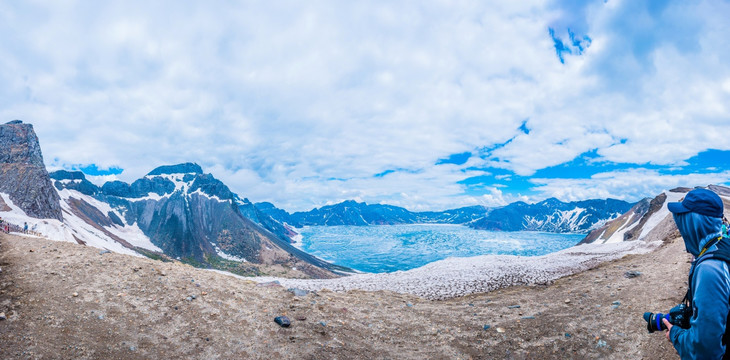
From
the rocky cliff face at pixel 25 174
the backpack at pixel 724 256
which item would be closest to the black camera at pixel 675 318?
the backpack at pixel 724 256

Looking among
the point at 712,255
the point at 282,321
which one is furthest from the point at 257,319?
the point at 712,255

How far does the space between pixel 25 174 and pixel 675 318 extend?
169 m

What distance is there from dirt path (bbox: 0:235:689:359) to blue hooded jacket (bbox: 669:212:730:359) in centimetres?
554

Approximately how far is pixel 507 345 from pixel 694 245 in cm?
671

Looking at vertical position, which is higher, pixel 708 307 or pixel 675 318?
pixel 708 307

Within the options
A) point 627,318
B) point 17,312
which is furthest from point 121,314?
point 627,318

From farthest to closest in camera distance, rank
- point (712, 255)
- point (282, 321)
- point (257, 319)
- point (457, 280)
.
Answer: point (457, 280), point (257, 319), point (282, 321), point (712, 255)

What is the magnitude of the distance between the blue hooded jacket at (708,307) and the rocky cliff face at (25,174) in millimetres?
148726

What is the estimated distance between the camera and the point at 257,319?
10500 mm

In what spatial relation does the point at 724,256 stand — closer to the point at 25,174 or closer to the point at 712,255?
the point at 712,255

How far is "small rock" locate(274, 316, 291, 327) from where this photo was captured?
10281 mm

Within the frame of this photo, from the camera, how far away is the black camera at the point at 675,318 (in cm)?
434

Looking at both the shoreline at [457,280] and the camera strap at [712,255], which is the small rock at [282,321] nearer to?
the shoreline at [457,280]

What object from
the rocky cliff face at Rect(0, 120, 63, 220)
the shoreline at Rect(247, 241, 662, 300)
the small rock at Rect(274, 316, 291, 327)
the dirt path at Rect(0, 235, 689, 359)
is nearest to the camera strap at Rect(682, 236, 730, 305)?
the dirt path at Rect(0, 235, 689, 359)
